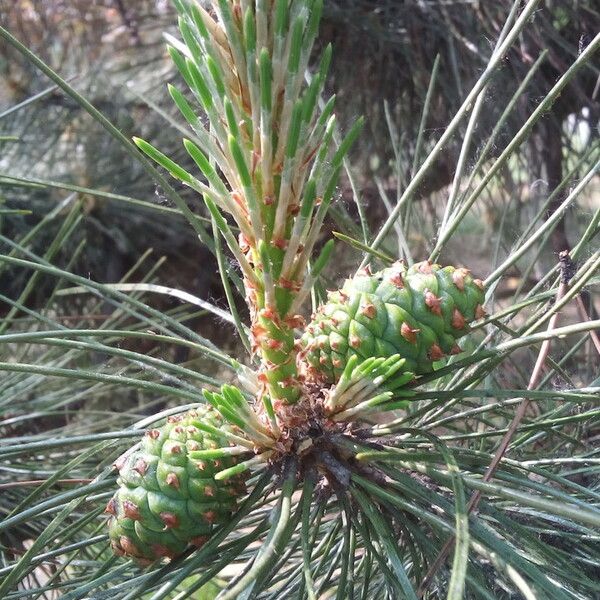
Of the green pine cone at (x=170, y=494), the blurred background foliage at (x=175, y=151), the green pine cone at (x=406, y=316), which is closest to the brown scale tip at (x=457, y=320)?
the green pine cone at (x=406, y=316)

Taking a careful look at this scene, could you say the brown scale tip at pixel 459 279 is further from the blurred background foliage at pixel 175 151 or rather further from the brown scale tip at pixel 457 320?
→ the blurred background foliage at pixel 175 151

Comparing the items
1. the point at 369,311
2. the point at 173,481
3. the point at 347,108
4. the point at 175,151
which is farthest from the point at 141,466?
the point at 175,151

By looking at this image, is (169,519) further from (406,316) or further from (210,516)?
(406,316)

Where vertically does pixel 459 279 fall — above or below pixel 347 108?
above

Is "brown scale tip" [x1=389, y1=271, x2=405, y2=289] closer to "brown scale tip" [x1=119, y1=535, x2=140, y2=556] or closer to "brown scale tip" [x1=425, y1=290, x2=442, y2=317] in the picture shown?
"brown scale tip" [x1=425, y1=290, x2=442, y2=317]

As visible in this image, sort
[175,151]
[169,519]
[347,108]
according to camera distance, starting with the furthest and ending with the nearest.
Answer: [175,151] < [347,108] < [169,519]

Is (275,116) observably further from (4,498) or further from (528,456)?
(4,498)
